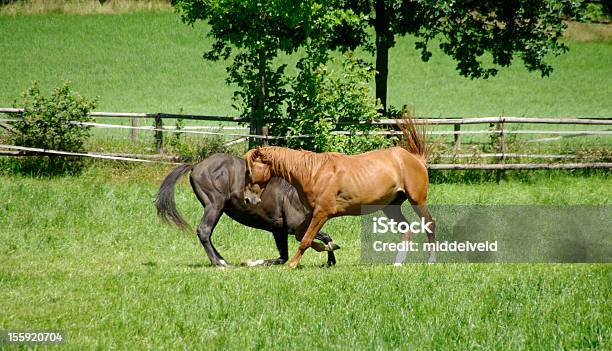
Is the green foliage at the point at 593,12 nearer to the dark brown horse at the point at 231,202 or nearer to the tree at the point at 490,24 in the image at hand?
the tree at the point at 490,24

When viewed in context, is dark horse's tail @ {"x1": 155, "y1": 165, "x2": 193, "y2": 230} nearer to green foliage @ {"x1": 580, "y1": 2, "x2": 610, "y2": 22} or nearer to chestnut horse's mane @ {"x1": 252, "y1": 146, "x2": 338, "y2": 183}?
chestnut horse's mane @ {"x1": 252, "y1": 146, "x2": 338, "y2": 183}

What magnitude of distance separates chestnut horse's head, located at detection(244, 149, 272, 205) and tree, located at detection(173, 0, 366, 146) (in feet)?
27.2

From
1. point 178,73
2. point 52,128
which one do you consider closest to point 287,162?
point 52,128

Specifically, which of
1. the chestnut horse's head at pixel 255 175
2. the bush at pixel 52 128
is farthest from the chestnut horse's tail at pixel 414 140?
the bush at pixel 52 128

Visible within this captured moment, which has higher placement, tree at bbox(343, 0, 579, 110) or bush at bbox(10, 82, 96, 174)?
tree at bbox(343, 0, 579, 110)

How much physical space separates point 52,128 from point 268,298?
12.6 metres

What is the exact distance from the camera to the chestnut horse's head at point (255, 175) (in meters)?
10.3

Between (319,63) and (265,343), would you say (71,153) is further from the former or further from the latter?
(265,343)

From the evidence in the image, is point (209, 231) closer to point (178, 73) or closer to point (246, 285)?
point (246, 285)

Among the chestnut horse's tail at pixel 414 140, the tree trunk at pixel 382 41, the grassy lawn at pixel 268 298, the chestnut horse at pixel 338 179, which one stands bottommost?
the grassy lawn at pixel 268 298

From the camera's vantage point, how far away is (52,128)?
65.3 feet

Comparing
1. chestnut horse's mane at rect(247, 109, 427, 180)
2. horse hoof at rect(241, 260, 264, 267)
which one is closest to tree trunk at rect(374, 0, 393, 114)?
horse hoof at rect(241, 260, 264, 267)

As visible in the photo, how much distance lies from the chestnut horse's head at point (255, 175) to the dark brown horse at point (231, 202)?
2.48ft

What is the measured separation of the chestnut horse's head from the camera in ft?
33.7
